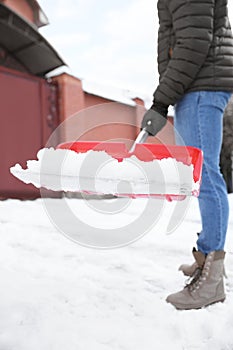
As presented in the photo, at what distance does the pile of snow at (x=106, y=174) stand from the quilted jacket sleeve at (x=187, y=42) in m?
0.39

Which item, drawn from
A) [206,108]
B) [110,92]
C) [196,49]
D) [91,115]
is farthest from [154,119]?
[110,92]

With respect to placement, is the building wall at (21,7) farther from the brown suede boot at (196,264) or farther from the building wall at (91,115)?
the brown suede boot at (196,264)

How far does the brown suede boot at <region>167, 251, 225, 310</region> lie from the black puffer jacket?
27.8 inches

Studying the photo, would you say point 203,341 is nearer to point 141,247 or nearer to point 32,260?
point 32,260

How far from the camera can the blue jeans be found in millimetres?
1521

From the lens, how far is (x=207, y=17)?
1445 millimetres

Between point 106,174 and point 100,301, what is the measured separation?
59cm

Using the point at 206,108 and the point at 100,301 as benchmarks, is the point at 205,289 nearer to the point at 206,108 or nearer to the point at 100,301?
the point at 100,301

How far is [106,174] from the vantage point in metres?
1.34

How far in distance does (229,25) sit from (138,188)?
855 mm

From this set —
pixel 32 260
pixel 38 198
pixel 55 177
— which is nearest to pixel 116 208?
pixel 38 198

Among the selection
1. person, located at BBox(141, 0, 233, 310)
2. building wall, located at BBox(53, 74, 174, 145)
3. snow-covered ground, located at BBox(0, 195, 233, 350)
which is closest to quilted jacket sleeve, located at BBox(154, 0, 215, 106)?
person, located at BBox(141, 0, 233, 310)

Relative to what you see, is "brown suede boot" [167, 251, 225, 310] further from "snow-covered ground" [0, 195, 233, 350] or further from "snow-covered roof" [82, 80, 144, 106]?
"snow-covered roof" [82, 80, 144, 106]

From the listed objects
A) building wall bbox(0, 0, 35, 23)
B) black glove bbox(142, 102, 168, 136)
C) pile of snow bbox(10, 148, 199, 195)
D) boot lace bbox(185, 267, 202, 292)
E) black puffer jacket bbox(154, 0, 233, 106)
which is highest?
building wall bbox(0, 0, 35, 23)
